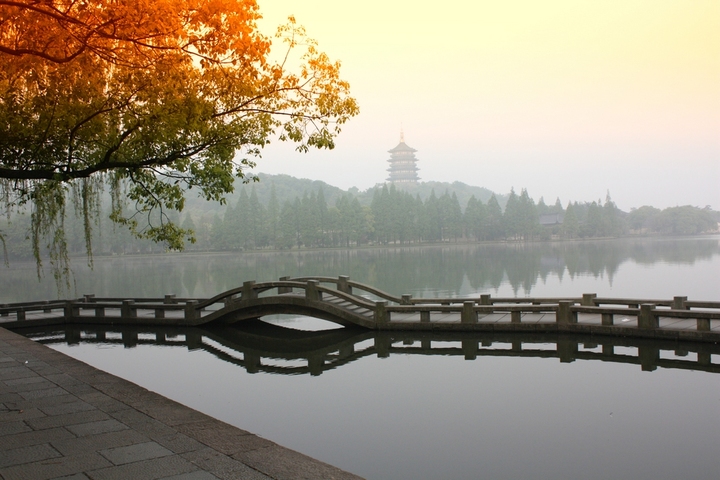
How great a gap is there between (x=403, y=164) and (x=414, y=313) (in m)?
144

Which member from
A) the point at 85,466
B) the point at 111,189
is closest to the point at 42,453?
the point at 85,466

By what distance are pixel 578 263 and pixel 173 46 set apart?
138ft

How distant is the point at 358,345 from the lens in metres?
13.6

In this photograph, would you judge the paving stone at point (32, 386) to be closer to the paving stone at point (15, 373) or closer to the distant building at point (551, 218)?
the paving stone at point (15, 373)

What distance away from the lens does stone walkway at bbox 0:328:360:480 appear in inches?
184

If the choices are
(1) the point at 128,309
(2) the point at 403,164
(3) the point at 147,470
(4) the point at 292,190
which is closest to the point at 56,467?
(3) the point at 147,470

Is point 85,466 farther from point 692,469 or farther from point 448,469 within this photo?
point 692,469

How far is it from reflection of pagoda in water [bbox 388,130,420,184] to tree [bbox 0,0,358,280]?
5764 inches

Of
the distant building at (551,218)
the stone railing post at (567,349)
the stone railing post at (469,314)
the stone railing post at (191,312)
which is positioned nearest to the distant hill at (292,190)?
the distant building at (551,218)

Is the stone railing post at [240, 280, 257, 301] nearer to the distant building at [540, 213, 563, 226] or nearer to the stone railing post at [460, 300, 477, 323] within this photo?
the stone railing post at [460, 300, 477, 323]

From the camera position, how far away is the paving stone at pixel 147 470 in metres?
4.54

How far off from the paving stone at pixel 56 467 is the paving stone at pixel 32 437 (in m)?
0.62

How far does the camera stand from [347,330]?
15.4m

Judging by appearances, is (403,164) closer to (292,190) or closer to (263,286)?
(292,190)
